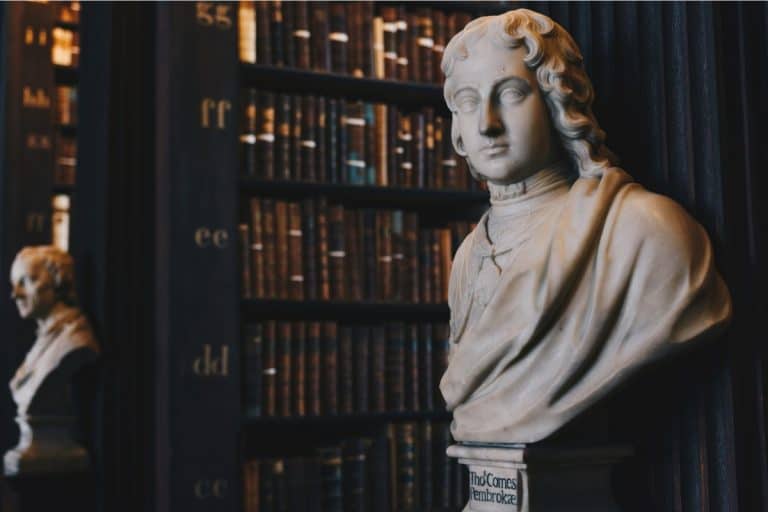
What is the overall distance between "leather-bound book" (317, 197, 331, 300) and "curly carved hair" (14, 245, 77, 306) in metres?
1.07

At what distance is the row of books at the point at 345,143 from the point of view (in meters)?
3.36

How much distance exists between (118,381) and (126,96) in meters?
1.02

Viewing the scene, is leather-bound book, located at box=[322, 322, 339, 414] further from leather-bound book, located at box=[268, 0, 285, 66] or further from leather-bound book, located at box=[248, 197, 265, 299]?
leather-bound book, located at box=[268, 0, 285, 66]

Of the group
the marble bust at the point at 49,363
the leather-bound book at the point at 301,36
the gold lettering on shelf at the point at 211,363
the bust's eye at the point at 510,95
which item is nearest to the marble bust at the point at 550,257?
the bust's eye at the point at 510,95

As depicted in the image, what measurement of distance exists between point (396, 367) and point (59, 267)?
4.40 ft

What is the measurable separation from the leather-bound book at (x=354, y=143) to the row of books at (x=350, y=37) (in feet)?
0.45

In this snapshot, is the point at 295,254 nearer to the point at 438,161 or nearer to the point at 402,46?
the point at 438,161

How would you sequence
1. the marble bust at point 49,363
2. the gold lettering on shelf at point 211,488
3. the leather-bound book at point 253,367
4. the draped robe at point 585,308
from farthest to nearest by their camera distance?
the marble bust at point 49,363 → the leather-bound book at point 253,367 → the gold lettering on shelf at point 211,488 → the draped robe at point 585,308

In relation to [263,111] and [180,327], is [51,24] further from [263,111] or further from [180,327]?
[180,327]

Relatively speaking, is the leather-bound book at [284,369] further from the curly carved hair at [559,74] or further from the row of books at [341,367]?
the curly carved hair at [559,74]

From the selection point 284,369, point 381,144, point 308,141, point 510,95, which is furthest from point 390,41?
point 510,95

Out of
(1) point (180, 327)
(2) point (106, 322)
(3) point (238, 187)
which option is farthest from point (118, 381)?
(3) point (238, 187)

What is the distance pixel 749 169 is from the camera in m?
1.79

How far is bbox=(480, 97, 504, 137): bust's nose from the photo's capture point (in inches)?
68.2
